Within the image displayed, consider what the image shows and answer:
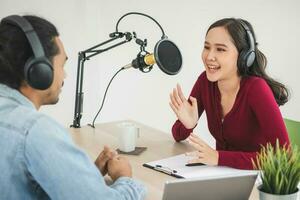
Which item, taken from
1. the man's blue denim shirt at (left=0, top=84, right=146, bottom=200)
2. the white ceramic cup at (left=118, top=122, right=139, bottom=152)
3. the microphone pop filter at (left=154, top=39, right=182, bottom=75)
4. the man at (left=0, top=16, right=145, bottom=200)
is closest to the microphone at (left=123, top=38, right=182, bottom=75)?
the microphone pop filter at (left=154, top=39, right=182, bottom=75)

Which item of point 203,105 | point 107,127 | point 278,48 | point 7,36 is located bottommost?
point 107,127

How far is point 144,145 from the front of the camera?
1791 millimetres

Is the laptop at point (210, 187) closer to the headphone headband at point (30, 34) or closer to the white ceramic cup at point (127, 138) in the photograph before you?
the headphone headband at point (30, 34)

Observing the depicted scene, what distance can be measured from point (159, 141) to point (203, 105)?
0.29 metres

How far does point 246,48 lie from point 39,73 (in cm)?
103

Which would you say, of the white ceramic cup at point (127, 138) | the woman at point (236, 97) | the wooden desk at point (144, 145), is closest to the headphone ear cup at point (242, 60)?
the woman at point (236, 97)

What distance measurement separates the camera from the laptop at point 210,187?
1.04 m

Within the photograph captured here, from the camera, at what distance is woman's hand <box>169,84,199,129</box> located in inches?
72.3

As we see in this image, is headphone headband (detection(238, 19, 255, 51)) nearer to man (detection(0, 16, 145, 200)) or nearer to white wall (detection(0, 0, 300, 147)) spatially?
white wall (detection(0, 0, 300, 147))

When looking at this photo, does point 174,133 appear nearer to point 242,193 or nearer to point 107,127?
point 107,127

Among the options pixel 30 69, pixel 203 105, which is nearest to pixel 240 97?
pixel 203 105

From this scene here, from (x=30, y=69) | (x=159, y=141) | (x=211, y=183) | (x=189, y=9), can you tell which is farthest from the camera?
(x=189, y=9)

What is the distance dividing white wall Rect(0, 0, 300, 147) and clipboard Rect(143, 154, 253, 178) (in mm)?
1062

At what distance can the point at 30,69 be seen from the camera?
94cm
